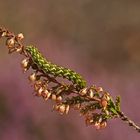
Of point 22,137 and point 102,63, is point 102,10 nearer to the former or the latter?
point 102,63

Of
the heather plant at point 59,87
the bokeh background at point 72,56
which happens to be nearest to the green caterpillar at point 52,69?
the heather plant at point 59,87

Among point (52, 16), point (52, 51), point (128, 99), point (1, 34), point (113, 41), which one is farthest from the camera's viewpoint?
point (52, 16)

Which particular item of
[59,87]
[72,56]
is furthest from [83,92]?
[72,56]

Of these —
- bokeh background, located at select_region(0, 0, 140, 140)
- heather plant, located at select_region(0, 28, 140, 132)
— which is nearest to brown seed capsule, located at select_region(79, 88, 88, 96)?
heather plant, located at select_region(0, 28, 140, 132)

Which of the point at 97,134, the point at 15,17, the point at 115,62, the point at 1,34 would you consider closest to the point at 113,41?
the point at 115,62

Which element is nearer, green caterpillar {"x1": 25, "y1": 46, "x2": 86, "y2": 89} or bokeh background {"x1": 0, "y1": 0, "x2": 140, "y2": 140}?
green caterpillar {"x1": 25, "y1": 46, "x2": 86, "y2": 89}

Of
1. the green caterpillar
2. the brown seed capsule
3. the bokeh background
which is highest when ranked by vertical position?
the bokeh background

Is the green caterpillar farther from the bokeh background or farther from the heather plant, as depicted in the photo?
the bokeh background
